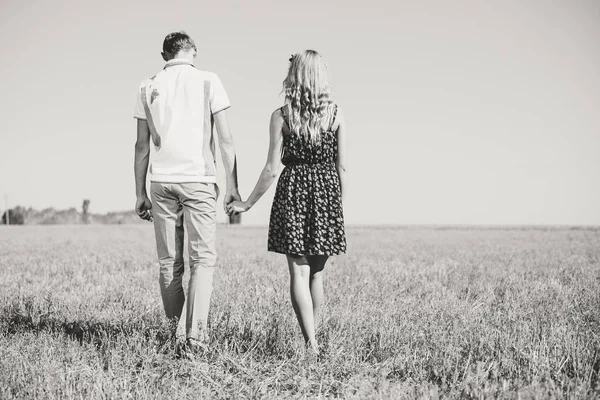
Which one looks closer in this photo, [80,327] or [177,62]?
[177,62]

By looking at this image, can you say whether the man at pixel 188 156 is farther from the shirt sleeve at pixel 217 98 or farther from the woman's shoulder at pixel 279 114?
the woman's shoulder at pixel 279 114

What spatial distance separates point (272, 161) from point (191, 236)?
2.97ft

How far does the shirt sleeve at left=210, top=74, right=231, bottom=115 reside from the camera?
4449 millimetres

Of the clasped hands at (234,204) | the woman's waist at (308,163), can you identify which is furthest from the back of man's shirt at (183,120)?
the woman's waist at (308,163)

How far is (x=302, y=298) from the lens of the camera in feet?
13.8

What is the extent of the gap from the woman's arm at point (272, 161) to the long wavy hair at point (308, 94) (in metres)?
0.11

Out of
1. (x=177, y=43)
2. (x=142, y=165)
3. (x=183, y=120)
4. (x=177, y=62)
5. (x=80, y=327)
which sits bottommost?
(x=80, y=327)

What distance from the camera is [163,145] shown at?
4.42m

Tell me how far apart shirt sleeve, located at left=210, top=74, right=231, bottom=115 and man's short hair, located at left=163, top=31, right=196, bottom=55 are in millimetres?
374

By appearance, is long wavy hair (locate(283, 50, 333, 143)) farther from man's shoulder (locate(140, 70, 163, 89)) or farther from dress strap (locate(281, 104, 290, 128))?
man's shoulder (locate(140, 70, 163, 89))

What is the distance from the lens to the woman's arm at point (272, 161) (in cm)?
426

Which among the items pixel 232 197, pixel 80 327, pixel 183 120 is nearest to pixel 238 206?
pixel 232 197

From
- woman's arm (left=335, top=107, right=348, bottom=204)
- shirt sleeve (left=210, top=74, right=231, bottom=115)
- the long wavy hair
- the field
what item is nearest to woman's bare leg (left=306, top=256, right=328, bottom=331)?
the field

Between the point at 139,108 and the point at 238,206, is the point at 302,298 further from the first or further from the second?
the point at 139,108
